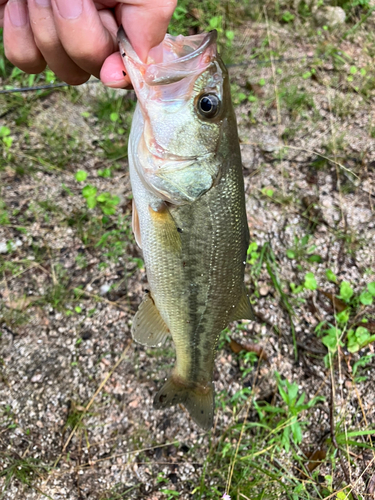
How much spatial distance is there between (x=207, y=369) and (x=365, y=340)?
1.54 m

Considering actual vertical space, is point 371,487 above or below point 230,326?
below

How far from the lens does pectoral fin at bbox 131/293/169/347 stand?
2016 millimetres

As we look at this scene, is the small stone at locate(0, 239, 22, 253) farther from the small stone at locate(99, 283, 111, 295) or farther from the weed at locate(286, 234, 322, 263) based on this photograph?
the weed at locate(286, 234, 322, 263)

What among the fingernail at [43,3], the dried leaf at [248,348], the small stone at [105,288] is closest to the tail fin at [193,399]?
the dried leaf at [248,348]

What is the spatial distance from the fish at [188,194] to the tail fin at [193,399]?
0.12 m

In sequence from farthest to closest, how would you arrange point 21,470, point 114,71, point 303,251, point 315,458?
point 303,251 < point 315,458 < point 21,470 < point 114,71

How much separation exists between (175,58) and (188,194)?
60 centimetres

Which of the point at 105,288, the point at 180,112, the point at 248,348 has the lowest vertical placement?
the point at 248,348

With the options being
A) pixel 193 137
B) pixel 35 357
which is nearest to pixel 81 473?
pixel 35 357

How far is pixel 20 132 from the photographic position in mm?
3373

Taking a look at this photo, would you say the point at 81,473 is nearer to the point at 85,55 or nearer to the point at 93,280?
the point at 93,280

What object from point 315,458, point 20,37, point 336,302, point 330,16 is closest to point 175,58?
point 20,37

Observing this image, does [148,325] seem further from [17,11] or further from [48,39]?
[17,11]

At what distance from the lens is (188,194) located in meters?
1.63
